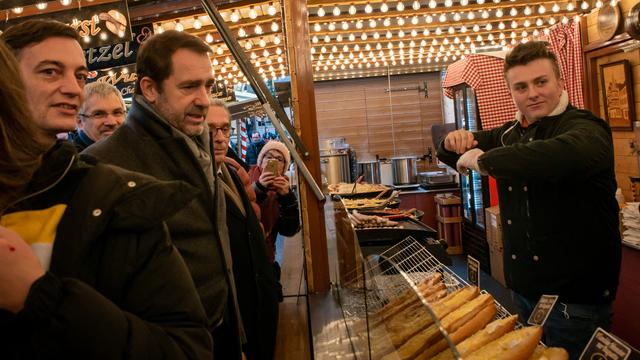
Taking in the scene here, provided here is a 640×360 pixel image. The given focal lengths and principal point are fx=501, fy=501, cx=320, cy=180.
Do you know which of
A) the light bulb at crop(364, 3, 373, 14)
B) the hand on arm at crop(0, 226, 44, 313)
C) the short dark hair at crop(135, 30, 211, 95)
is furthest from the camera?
the light bulb at crop(364, 3, 373, 14)

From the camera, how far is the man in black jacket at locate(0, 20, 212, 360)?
0.80 metres

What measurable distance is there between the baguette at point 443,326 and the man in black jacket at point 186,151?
0.62 metres

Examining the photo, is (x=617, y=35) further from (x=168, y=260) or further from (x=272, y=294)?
(x=168, y=260)

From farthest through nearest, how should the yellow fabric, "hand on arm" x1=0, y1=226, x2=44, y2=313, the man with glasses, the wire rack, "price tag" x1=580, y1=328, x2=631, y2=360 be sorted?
the man with glasses → the wire rack → "price tag" x1=580, y1=328, x2=631, y2=360 → the yellow fabric → "hand on arm" x1=0, y1=226, x2=44, y2=313

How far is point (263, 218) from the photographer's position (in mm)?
3736

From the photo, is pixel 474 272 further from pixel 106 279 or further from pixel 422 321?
pixel 106 279

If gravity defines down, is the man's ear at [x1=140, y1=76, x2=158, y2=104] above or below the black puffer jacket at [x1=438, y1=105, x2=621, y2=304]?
above

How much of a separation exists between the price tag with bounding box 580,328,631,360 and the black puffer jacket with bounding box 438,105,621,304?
702 mm

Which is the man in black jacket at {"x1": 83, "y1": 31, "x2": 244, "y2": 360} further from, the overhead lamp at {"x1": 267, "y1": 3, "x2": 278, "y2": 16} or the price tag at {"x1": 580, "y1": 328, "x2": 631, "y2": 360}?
the overhead lamp at {"x1": 267, "y1": 3, "x2": 278, "y2": 16}

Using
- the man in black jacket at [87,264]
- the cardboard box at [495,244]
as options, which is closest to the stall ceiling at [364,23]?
the cardboard box at [495,244]

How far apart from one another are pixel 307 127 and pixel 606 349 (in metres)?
2.83

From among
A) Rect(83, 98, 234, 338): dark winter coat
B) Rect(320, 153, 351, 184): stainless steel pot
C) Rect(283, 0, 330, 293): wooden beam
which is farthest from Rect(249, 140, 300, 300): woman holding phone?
Rect(320, 153, 351, 184): stainless steel pot

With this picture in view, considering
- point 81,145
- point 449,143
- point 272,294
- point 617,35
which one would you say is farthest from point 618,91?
point 81,145

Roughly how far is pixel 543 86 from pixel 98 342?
6.32 feet
